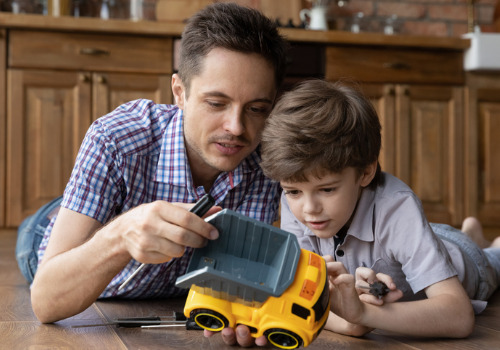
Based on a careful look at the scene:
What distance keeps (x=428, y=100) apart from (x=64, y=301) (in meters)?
2.41

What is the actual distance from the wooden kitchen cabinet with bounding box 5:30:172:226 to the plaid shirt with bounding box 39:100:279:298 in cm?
142

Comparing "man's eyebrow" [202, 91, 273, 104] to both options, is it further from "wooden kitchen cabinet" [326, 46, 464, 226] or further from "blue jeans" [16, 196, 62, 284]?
"wooden kitchen cabinet" [326, 46, 464, 226]

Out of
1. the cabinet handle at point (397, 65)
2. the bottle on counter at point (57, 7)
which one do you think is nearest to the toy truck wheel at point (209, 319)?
the cabinet handle at point (397, 65)

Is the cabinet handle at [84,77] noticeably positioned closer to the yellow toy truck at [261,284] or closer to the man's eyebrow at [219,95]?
the man's eyebrow at [219,95]

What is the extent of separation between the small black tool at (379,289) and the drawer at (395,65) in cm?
200

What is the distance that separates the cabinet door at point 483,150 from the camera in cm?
316

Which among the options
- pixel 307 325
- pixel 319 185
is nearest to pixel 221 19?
pixel 319 185

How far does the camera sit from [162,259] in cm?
90

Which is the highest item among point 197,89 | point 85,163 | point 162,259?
point 197,89

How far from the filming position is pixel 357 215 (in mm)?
1147

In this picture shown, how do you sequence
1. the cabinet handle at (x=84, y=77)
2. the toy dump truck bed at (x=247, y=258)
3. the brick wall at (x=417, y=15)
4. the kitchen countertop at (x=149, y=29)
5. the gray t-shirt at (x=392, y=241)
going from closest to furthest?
the toy dump truck bed at (x=247, y=258) < the gray t-shirt at (x=392, y=241) < the kitchen countertop at (x=149, y=29) < the cabinet handle at (x=84, y=77) < the brick wall at (x=417, y=15)

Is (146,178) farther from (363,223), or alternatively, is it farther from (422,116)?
(422,116)

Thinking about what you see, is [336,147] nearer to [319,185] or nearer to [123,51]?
[319,185]

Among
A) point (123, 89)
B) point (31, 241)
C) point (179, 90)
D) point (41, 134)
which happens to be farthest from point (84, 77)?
point (179, 90)
